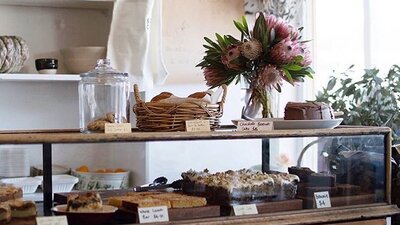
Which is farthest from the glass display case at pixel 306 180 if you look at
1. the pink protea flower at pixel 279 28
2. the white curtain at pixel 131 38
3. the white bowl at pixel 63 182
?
the white curtain at pixel 131 38

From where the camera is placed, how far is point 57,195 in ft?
5.26

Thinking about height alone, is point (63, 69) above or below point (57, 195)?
above

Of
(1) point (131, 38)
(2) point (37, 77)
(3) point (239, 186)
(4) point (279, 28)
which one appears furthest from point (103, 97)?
(1) point (131, 38)

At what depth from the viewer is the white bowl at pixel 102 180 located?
1.92m

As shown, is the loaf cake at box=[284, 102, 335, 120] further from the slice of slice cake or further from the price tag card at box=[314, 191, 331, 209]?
the slice of slice cake

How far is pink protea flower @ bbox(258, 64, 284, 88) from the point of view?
1826mm

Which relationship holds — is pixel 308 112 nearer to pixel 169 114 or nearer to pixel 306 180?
pixel 306 180

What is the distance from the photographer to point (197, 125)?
5.28ft

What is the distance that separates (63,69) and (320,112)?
1647mm

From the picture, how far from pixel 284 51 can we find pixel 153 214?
647mm

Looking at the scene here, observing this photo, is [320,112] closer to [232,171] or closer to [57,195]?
[232,171]

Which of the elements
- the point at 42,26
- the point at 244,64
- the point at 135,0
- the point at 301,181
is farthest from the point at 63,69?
the point at 301,181

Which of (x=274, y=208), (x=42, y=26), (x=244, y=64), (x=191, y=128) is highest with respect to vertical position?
(x=42, y=26)

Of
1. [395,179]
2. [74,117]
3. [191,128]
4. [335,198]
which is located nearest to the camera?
[191,128]
